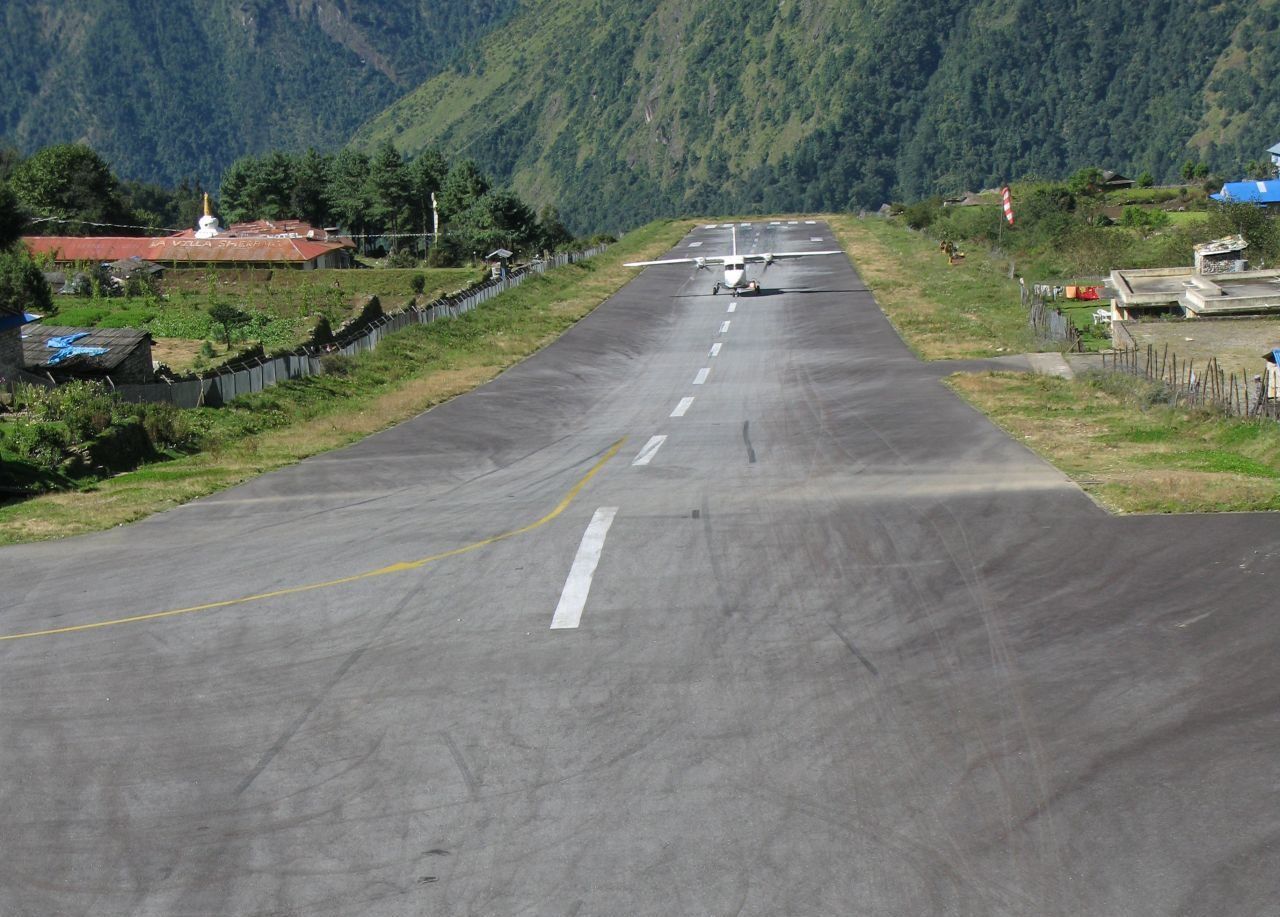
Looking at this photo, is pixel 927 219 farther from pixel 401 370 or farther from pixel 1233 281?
pixel 401 370

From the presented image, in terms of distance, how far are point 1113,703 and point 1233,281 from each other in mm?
58692

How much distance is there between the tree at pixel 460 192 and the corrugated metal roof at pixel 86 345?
76880 millimetres

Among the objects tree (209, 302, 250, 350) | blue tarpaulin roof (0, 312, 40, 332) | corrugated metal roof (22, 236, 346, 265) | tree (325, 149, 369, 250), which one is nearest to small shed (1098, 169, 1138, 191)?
tree (325, 149, 369, 250)

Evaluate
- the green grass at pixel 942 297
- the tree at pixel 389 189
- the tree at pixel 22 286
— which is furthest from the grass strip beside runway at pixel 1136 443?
the tree at pixel 389 189

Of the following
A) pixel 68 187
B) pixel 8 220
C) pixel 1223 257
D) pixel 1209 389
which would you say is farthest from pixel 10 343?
pixel 68 187

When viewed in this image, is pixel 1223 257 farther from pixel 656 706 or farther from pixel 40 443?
pixel 656 706

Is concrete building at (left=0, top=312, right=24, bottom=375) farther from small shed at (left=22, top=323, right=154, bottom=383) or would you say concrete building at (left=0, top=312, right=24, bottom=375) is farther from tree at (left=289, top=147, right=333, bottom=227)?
tree at (left=289, top=147, right=333, bottom=227)

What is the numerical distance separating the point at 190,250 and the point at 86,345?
203ft

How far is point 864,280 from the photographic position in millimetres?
77938

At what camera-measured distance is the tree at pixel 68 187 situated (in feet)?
452

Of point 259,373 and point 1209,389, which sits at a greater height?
point 259,373

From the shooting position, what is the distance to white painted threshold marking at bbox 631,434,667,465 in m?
29.7

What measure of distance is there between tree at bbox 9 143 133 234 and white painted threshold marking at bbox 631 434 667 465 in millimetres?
118570

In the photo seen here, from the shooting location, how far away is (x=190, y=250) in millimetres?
109438
